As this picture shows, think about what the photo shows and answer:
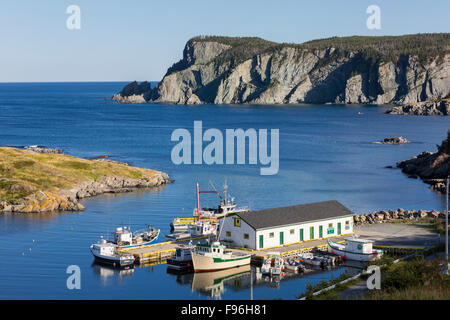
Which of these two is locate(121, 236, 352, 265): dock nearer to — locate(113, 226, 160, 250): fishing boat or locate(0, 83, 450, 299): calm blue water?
locate(113, 226, 160, 250): fishing boat

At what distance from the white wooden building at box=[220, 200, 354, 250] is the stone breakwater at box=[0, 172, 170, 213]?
25.0 meters

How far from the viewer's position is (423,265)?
37.3 meters

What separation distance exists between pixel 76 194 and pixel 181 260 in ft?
107

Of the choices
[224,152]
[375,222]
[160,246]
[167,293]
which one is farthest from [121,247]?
[224,152]

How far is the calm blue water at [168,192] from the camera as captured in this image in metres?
44.4

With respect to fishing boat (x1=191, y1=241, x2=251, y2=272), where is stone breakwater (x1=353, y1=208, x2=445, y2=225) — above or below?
above

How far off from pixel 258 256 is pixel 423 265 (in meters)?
14.4

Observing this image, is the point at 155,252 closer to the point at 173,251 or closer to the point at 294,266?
the point at 173,251

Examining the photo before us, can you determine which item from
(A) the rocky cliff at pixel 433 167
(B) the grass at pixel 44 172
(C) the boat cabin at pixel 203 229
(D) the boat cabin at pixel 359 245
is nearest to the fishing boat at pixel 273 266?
(D) the boat cabin at pixel 359 245

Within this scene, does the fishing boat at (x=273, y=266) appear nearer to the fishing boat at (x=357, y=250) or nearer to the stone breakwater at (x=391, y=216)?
the fishing boat at (x=357, y=250)

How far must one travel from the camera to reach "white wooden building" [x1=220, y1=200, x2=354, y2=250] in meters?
50.7

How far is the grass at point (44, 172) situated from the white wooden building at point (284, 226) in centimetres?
2977

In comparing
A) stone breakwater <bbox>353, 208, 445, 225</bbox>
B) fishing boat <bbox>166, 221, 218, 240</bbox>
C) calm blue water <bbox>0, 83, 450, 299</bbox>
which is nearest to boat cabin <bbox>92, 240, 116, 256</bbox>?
calm blue water <bbox>0, 83, 450, 299</bbox>

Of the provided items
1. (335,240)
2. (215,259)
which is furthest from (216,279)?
(335,240)
